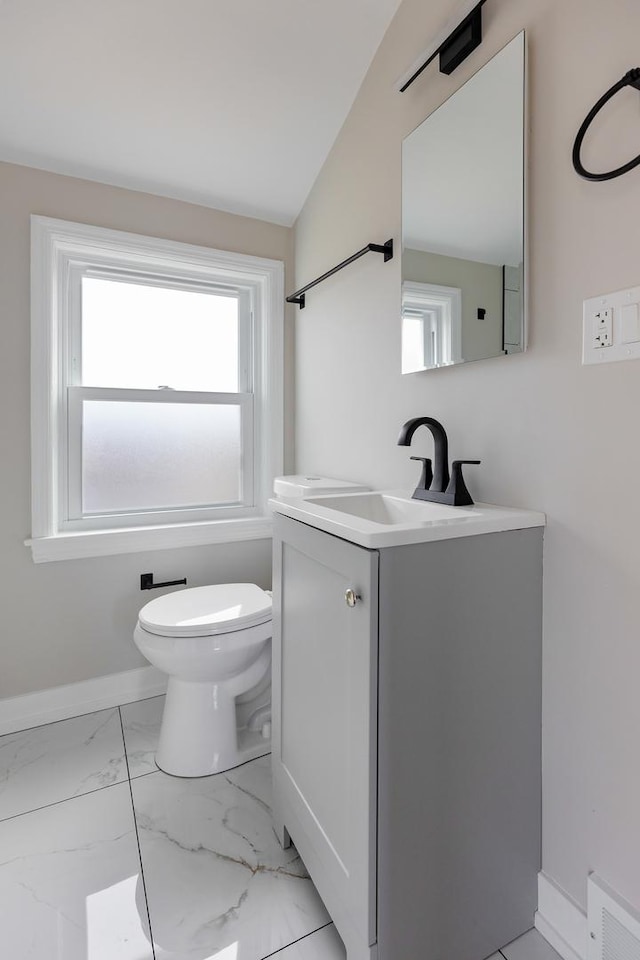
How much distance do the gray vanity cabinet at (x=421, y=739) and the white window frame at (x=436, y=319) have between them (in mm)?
550

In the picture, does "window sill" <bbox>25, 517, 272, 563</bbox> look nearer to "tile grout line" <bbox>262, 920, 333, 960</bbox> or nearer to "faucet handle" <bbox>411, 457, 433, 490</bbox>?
"faucet handle" <bbox>411, 457, 433, 490</bbox>

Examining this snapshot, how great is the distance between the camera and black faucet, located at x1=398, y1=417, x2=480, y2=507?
1166 mm

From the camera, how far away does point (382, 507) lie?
139 cm

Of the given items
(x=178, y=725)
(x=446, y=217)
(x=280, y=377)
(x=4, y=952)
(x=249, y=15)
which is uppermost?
(x=249, y=15)

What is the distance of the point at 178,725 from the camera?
1560 millimetres

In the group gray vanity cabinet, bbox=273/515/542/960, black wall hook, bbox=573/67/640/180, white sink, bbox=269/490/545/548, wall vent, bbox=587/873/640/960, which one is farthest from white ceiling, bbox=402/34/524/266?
wall vent, bbox=587/873/640/960

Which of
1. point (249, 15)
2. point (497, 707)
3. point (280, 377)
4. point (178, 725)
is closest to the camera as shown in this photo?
point (497, 707)

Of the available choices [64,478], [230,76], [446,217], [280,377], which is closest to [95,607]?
[64,478]

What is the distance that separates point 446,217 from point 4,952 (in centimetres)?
202

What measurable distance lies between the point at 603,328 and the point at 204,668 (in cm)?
139

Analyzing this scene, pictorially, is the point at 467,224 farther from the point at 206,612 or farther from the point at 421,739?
the point at 206,612

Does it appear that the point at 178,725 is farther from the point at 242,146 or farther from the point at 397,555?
the point at 242,146

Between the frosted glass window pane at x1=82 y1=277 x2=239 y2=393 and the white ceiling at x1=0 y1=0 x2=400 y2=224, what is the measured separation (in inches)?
16.5

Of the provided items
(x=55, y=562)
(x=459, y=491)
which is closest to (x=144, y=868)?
(x=55, y=562)
